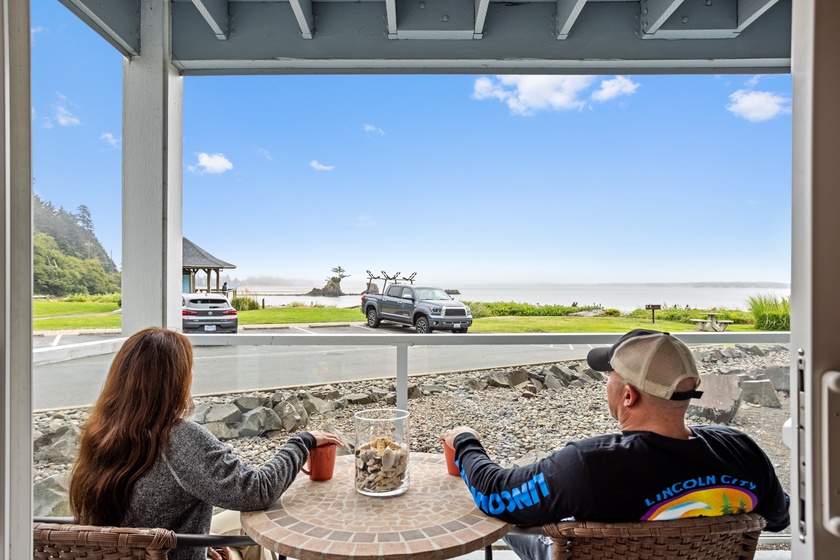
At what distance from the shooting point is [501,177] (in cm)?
826

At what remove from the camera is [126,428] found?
129cm

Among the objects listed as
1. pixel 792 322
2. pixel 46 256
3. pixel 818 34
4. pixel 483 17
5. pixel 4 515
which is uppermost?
pixel 483 17

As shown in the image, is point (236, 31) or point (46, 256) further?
point (236, 31)

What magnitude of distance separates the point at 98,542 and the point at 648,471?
4.07ft

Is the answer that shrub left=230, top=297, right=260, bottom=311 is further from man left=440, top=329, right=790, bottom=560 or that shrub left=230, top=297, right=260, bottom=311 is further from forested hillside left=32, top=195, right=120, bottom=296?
man left=440, top=329, right=790, bottom=560

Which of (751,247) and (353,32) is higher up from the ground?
(353,32)

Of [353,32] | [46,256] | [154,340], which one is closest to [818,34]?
[154,340]

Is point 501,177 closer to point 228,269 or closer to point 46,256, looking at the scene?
point 228,269

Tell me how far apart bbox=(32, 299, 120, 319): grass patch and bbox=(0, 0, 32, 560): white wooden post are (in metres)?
1.87

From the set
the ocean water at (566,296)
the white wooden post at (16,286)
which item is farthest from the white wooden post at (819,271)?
the ocean water at (566,296)

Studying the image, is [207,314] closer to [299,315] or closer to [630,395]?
[299,315]

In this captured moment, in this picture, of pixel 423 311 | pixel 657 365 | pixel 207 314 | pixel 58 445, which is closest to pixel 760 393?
pixel 657 365

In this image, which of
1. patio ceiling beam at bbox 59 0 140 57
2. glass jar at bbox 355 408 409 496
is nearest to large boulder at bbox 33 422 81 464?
glass jar at bbox 355 408 409 496

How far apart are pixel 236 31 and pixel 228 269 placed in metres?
1.99
